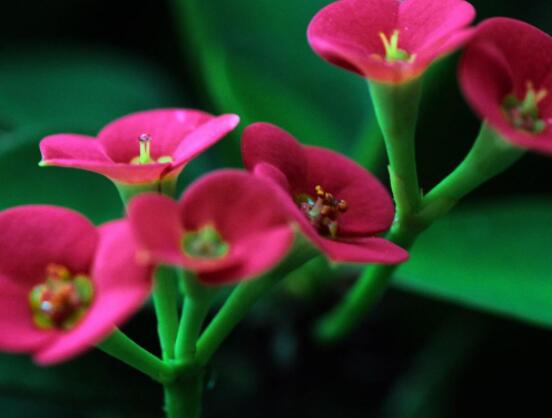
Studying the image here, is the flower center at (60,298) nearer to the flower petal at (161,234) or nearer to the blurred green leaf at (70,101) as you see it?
the flower petal at (161,234)

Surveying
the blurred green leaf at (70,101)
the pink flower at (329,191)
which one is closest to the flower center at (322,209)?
the pink flower at (329,191)

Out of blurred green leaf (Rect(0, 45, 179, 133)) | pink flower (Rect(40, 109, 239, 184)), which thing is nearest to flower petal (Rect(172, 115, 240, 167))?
pink flower (Rect(40, 109, 239, 184))

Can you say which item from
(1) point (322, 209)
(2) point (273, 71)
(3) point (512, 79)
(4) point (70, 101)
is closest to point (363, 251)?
(1) point (322, 209)

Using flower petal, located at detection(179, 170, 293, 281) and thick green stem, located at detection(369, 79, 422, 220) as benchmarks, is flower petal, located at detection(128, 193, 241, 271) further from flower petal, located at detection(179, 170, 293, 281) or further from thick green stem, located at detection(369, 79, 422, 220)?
thick green stem, located at detection(369, 79, 422, 220)

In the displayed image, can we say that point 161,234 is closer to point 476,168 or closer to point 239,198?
point 239,198

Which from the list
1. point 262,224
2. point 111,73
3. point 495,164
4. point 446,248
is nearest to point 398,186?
point 495,164

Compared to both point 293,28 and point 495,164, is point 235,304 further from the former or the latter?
point 293,28
